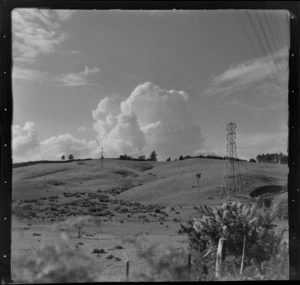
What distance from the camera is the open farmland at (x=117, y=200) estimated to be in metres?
3.71

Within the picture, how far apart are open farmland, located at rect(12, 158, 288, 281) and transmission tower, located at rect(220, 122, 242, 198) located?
0.08 metres

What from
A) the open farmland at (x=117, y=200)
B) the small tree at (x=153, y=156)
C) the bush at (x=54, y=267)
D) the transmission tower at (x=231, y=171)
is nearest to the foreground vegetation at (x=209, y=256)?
the bush at (x=54, y=267)

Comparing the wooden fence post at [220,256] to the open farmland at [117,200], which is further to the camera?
the open farmland at [117,200]

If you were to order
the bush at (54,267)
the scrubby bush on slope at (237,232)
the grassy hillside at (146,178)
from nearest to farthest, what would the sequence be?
the bush at (54,267) → the scrubby bush on slope at (237,232) → the grassy hillside at (146,178)

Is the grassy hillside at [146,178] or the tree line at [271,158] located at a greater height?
the tree line at [271,158]

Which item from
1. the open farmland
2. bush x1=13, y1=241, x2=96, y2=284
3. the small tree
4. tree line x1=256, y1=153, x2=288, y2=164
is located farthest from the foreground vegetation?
the small tree

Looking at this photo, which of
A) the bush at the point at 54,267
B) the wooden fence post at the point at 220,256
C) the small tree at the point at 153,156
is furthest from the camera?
the small tree at the point at 153,156

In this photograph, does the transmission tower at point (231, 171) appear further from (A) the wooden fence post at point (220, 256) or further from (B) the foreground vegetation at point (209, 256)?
(A) the wooden fence post at point (220, 256)

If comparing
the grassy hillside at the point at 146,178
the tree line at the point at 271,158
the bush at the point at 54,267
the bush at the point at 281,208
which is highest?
the tree line at the point at 271,158

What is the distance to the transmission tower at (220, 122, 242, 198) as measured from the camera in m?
3.91

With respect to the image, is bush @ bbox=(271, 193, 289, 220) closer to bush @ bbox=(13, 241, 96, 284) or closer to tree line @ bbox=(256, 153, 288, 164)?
tree line @ bbox=(256, 153, 288, 164)

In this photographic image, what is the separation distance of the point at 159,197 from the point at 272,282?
174cm

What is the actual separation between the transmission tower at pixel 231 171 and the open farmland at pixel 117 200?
0.08 metres

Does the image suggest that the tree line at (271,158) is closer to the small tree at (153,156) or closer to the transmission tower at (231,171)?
the transmission tower at (231,171)
